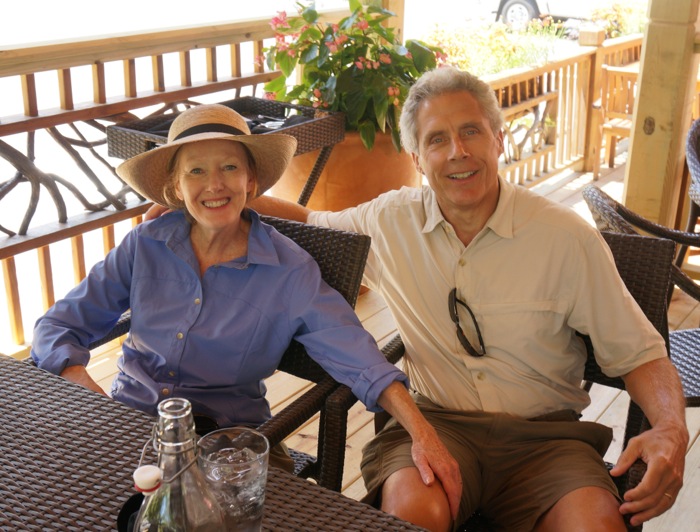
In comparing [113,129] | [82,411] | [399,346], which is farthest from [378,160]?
[82,411]

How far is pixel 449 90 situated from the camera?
1.98 m

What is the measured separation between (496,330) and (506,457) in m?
0.28

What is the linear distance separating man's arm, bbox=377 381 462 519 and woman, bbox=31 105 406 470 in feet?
0.56

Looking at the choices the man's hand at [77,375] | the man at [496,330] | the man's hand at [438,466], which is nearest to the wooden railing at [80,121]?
the man's hand at [77,375]

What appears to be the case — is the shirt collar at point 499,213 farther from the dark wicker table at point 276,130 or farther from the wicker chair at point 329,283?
the dark wicker table at point 276,130

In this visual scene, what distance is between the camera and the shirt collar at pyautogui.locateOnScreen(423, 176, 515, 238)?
6.17ft

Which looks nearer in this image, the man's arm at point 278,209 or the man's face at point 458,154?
the man's face at point 458,154

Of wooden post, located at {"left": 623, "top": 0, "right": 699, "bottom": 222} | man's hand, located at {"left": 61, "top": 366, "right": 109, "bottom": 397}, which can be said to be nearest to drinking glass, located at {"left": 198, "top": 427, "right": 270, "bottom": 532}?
man's hand, located at {"left": 61, "top": 366, "right": 109, "bottom": 397}

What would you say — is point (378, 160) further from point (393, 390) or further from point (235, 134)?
point (393, 390)

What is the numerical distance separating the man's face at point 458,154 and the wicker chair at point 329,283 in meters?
0.23

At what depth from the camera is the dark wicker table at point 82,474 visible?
1.20 metres

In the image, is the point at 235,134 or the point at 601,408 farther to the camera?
the point at 601,408

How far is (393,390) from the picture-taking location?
1682 millimetres

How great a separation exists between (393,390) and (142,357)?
621mm
